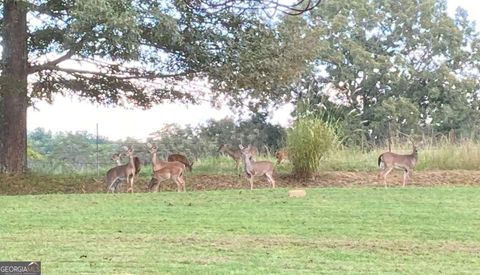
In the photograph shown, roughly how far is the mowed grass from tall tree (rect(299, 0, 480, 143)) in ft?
72.5

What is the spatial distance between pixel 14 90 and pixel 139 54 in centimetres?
245

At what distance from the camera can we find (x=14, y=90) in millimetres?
14453

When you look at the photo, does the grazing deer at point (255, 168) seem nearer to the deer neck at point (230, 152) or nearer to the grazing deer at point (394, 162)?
the grazing deer at point (394, 162)

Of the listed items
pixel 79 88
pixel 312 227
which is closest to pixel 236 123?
pixel 79 88

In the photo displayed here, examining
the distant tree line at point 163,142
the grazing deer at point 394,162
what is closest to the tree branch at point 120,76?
the distant tree line at point 163,142

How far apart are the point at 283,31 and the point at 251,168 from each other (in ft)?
10.0

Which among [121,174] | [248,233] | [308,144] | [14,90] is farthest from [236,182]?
[248,233]

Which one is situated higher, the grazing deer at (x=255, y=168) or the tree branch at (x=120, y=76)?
the tree branch at (x=120, y=76)

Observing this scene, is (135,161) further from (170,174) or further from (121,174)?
(170,174)

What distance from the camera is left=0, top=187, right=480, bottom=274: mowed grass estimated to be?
6109mm

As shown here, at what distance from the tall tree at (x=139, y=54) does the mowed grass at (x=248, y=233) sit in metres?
3.24

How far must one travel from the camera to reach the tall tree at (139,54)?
13.6 meters

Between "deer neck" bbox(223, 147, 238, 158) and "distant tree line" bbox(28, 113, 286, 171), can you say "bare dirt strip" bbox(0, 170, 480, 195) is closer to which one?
"deer neck" bbox(223, 147, 238, 158)

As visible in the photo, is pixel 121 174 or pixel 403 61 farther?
pixel 403 61
